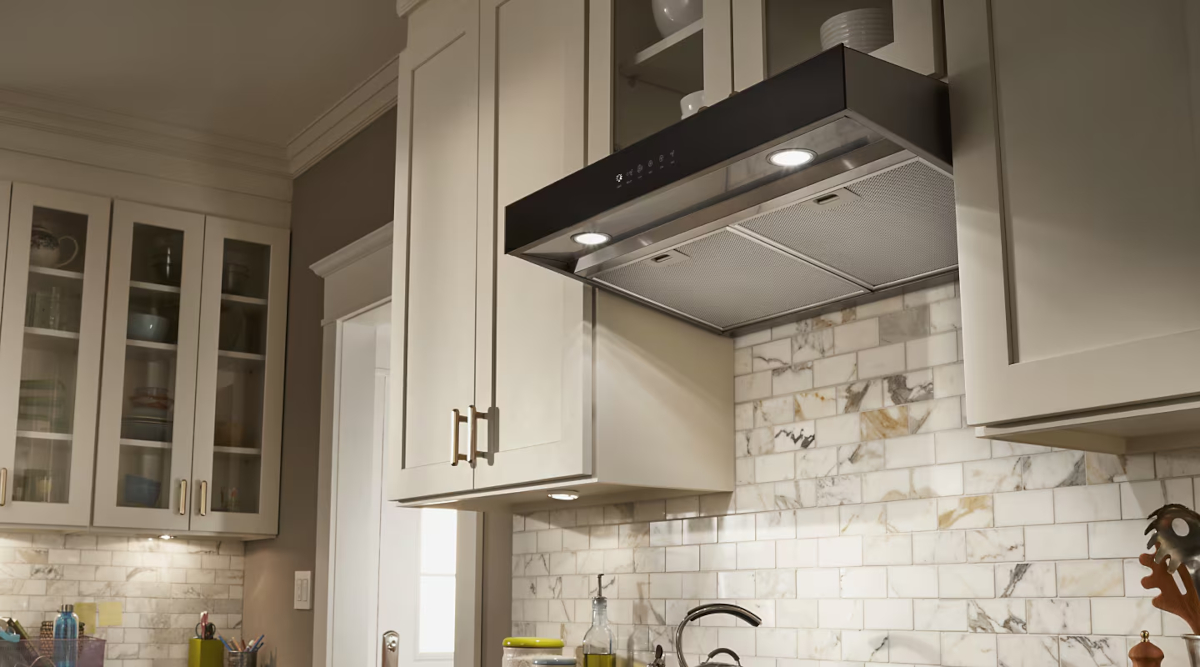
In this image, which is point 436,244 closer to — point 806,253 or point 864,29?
point 806,253

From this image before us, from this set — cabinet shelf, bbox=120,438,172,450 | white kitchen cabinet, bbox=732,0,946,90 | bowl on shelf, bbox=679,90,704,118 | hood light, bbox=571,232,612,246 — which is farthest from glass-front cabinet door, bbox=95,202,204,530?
white kitchen cabinet, bbox=732,0,946,90

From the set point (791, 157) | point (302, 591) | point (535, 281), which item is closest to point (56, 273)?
point (302, 591)

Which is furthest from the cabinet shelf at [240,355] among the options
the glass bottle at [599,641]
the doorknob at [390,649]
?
the glass bottle at [599,641]

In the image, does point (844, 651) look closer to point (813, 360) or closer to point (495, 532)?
point (813, 360)

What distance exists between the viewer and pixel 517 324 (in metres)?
2.03

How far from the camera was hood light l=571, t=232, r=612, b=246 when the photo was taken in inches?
65.9

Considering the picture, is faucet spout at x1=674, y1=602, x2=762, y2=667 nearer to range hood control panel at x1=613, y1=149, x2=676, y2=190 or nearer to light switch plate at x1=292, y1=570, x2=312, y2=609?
range hood control panel at x1=613, y1=149, x2=676, y2=190

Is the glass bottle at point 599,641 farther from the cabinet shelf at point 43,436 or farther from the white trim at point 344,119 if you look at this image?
the cabinet shelf at point 43,436

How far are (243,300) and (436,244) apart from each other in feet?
5.83

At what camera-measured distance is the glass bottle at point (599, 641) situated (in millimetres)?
2135

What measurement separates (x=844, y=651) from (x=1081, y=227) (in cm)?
89

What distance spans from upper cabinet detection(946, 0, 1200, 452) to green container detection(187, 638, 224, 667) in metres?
3.09

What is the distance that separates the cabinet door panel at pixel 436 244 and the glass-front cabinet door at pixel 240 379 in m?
1.56

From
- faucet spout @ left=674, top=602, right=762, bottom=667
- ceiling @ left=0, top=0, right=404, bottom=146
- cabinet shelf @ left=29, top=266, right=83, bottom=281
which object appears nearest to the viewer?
faucet spout @ left=674, top=602, right=762, bottom=667
